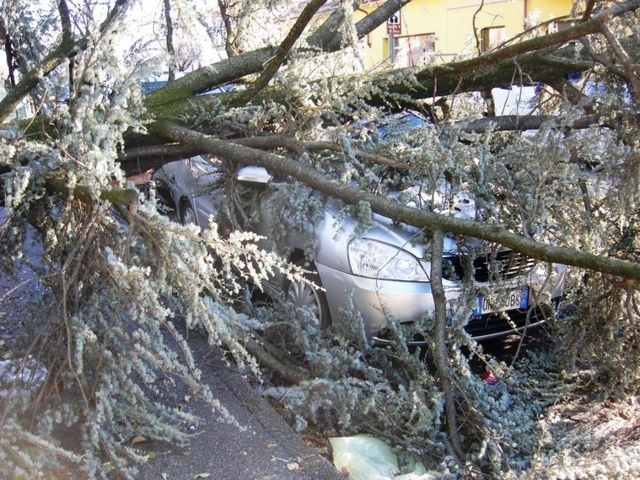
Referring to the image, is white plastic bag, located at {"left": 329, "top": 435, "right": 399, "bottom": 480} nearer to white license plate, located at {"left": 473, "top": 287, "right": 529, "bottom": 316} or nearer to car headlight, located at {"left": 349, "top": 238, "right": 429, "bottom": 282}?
car headlight, located at {"left": 349, "top": 238, "right": 429, "bottom": 282}

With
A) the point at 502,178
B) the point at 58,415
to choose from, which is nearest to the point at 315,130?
the point at 502,178

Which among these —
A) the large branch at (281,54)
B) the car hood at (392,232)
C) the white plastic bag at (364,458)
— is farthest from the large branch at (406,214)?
the white plastic bag at (364,458)

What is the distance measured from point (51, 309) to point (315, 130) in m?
2.24

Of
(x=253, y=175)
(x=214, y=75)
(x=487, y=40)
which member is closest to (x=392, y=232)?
(x=253, y=175)

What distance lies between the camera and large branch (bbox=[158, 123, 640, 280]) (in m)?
3.13

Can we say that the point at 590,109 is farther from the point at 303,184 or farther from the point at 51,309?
the point at 51,309

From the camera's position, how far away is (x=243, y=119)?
5.06m

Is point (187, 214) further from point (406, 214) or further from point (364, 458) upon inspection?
point (364, 458)

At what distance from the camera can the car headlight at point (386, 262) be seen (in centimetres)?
414

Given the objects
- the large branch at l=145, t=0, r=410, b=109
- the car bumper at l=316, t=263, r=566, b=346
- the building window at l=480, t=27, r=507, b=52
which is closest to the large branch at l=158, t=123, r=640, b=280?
the large branch at l=145, t=0, r=410, b=109

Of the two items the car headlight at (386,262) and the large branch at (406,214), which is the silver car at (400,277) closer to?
the car headlight at (386,262)

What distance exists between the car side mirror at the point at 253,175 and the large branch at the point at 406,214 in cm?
26

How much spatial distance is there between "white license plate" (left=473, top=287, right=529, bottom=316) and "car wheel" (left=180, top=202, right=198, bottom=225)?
3265mm

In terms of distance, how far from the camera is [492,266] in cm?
411
